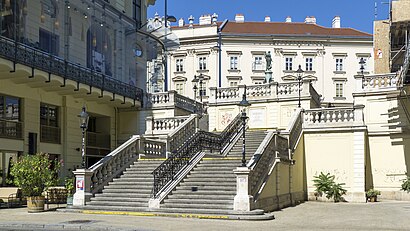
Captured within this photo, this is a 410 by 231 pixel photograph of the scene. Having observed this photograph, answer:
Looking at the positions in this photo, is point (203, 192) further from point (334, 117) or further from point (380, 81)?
point (380, 81)

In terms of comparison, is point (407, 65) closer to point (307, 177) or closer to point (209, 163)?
point (307, 177)

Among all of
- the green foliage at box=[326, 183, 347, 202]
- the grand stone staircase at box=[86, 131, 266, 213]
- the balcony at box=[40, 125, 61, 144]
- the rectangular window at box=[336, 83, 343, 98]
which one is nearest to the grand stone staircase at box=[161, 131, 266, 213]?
the grand stone staircase at box=[86, 131, 266, 213]

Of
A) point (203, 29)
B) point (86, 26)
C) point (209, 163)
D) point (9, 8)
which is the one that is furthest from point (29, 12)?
point (203, 29)

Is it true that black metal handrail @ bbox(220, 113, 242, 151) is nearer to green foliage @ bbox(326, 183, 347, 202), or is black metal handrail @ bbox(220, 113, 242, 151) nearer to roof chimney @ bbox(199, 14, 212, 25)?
green foliage @ bbox(326, 183, 347, 202)

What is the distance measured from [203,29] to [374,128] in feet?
140

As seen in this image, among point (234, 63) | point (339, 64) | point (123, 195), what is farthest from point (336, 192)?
point (339, 64)

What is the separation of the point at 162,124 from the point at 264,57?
38.9 meters

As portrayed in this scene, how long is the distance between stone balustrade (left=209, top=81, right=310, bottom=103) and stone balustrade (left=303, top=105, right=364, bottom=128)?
5.18 meters

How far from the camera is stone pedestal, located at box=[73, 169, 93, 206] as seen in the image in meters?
20.9

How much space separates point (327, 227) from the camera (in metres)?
15.8

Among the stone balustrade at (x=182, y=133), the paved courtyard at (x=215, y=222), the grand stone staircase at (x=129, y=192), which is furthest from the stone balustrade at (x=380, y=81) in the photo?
the grand stone staircase at (x=129, y=192)

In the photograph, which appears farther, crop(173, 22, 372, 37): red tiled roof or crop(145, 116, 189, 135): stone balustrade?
crop(173, 22, 372, 37): red tiled roof

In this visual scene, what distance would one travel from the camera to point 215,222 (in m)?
16.9

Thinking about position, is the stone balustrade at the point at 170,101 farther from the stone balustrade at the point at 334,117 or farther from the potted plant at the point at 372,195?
the potted plant at the point at 372,195
